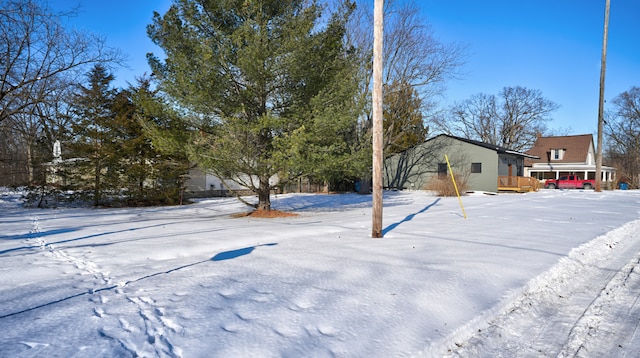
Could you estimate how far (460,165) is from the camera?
29234 mm

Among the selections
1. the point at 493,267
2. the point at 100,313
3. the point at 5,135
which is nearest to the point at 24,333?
the point at 100,313

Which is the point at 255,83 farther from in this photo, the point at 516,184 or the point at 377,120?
the point at 516,184

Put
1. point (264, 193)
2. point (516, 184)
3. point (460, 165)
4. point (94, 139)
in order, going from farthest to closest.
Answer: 1. point (460, 165)
2. point (516, 184)
3. point (94, 139)
4. point (264, 193)

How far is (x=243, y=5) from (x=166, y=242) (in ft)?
23.8

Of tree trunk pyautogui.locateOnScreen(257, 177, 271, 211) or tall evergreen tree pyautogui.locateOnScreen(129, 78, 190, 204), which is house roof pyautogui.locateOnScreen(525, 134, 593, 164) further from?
tall evergreen tree pyautogui.locateOnScreen(129, 78, 190, 204)

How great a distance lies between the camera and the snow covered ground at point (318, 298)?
2.64 metres

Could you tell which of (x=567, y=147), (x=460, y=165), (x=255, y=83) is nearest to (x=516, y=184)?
(x=460, y=165)

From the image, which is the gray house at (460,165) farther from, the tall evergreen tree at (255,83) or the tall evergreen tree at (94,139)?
the tall evergreen tree at (94,139)

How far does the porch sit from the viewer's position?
26922 millimetres

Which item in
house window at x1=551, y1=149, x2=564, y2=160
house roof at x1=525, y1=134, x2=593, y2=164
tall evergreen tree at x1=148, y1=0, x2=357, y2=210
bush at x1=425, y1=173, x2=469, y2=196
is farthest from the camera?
house window at x1=551, y1=149, x2=564, y2=160

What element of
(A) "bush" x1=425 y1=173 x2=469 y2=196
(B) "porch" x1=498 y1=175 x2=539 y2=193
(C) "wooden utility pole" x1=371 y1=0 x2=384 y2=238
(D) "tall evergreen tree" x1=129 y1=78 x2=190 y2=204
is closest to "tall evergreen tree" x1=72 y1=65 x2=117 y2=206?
(D) "tall evergreen tree" x1=129 y1=78 x2=190 y2=204

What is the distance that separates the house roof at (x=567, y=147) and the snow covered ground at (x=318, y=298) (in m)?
42.0

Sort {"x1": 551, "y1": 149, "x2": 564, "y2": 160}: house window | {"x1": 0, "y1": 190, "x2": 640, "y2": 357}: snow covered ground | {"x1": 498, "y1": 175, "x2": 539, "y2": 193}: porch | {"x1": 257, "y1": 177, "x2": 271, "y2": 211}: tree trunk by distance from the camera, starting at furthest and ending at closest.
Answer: {"x1": 551, "y1": 149, "x2": 564, "y2": 160}: house window < {"x1": 498, "y1": 175, "x2": 539, "y2": 193}: porch < {"x1": 257, "y1": 177, "x2": 271, "y2": 211}: tree trunk < {"x1": 0, "y1": 190, "x2": 640, "y2": 357}: snow covered ground

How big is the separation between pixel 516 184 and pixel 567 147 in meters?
21.0
